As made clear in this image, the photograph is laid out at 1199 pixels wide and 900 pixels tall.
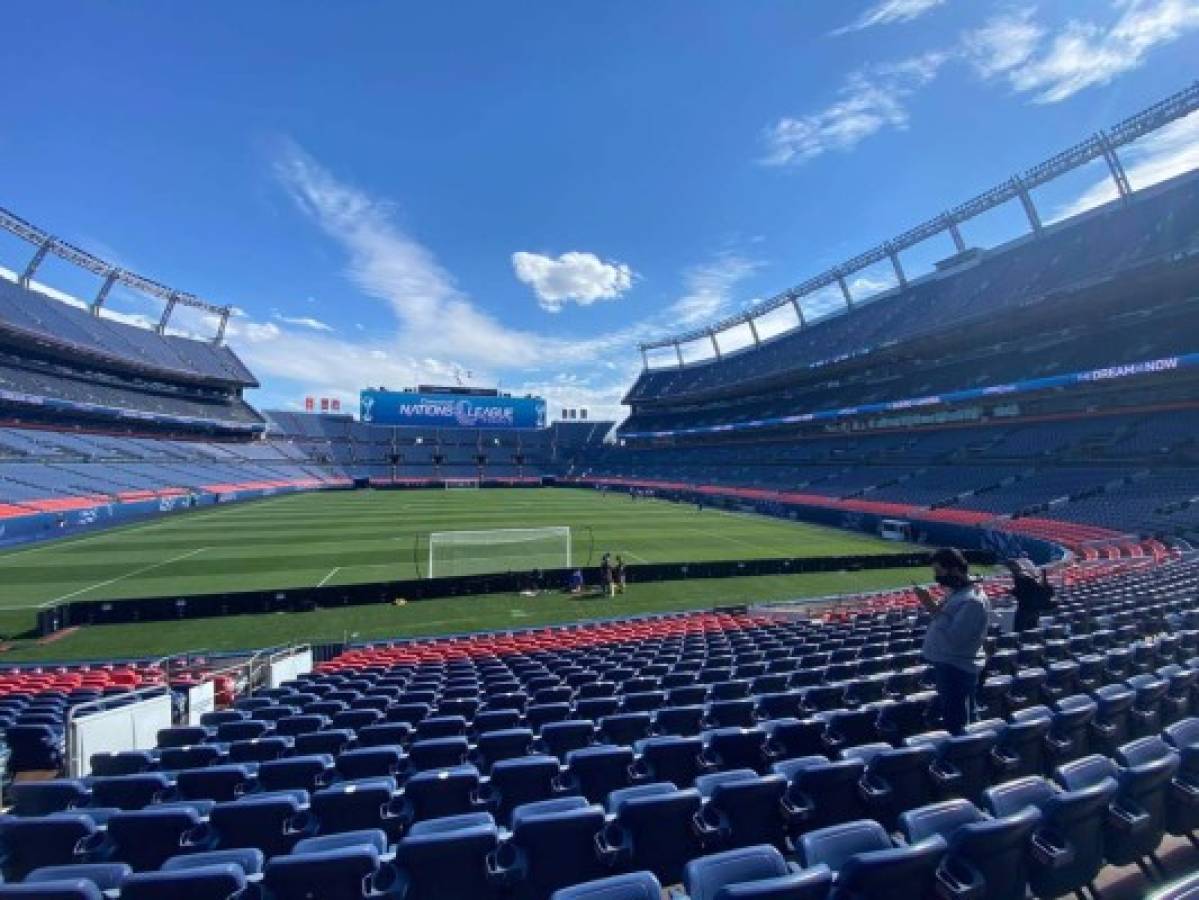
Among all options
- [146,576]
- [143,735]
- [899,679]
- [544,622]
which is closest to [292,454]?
[146,576]

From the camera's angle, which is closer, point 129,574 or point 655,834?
point 655,834

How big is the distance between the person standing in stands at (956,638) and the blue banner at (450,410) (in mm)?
86925

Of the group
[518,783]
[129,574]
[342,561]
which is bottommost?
[518,783]

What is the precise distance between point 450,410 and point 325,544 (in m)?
55.8

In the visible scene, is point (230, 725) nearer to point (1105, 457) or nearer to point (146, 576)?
point (146, 576)

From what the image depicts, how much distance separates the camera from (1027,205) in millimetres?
47500

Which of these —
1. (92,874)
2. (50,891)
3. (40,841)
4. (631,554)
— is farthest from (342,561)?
(50,891)

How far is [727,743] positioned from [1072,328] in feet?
170

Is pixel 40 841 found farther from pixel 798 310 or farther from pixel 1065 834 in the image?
pixel 798 310

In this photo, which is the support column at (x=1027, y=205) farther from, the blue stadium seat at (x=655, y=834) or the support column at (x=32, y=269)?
the support column at (x=32, y=269)

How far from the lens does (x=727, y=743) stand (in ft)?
17.8

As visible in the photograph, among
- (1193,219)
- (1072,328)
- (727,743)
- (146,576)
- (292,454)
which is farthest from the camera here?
(292,454)

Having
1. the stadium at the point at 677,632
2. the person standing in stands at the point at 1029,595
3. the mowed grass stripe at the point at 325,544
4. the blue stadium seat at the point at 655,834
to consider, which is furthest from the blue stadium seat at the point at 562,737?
the mowed grass stripe at the point at 325,544

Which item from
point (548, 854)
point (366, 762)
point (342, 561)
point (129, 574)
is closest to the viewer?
point (548, 854)
